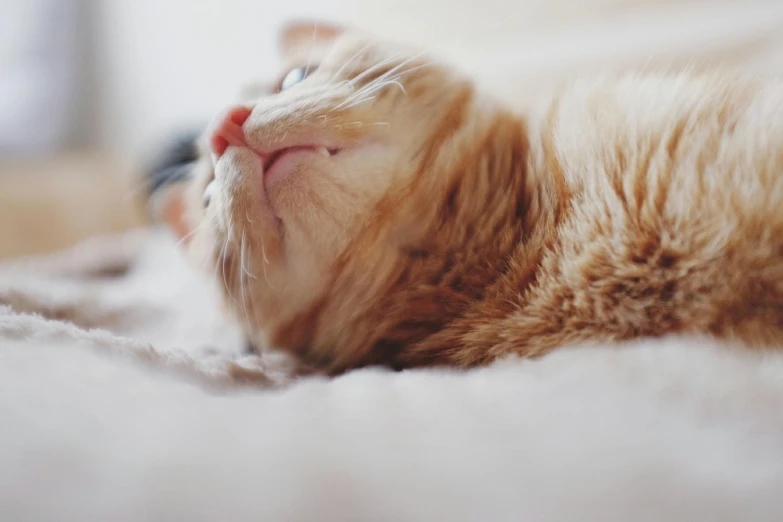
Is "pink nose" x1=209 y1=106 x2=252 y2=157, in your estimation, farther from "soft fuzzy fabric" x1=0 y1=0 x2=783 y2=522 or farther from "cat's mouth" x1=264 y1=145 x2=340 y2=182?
"soft fuzzy fabric" x1=0 y1=0 x2=783 y2=522

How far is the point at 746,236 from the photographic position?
587 millimetres

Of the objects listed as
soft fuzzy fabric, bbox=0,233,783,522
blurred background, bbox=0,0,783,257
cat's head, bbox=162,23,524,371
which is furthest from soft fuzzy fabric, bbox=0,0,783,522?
blurred background, bbox=0,0,783,257

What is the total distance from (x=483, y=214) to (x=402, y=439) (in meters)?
0.41

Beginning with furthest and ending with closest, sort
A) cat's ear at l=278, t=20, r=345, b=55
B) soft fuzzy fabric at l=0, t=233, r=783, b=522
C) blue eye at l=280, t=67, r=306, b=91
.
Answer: cat's ear at l=278, t=20, r=345, b=55 < blue eye at l=280, t=67, r=306, b=91 < soft fuzzy fabric at l=0, t=233, r=783, b=522

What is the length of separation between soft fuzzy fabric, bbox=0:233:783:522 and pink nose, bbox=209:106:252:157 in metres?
0.33

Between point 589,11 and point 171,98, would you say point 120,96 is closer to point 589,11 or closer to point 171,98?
point 171,98

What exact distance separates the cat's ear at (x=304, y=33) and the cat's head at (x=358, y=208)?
330mm

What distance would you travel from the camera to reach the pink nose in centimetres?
80

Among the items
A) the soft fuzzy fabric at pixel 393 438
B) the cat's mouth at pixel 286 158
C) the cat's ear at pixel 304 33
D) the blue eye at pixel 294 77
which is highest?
the cat's ear at pixel 304 33

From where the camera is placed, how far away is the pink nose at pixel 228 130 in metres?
0.80

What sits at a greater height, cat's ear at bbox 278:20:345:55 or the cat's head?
cat's ear at bbox 278:20:345:55

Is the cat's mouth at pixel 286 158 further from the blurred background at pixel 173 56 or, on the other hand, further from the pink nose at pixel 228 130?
the blurred background at pixel 173 56

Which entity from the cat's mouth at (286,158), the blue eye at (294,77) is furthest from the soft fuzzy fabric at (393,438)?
the blue eye at (294,77)

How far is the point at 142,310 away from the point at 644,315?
3.53 ft
